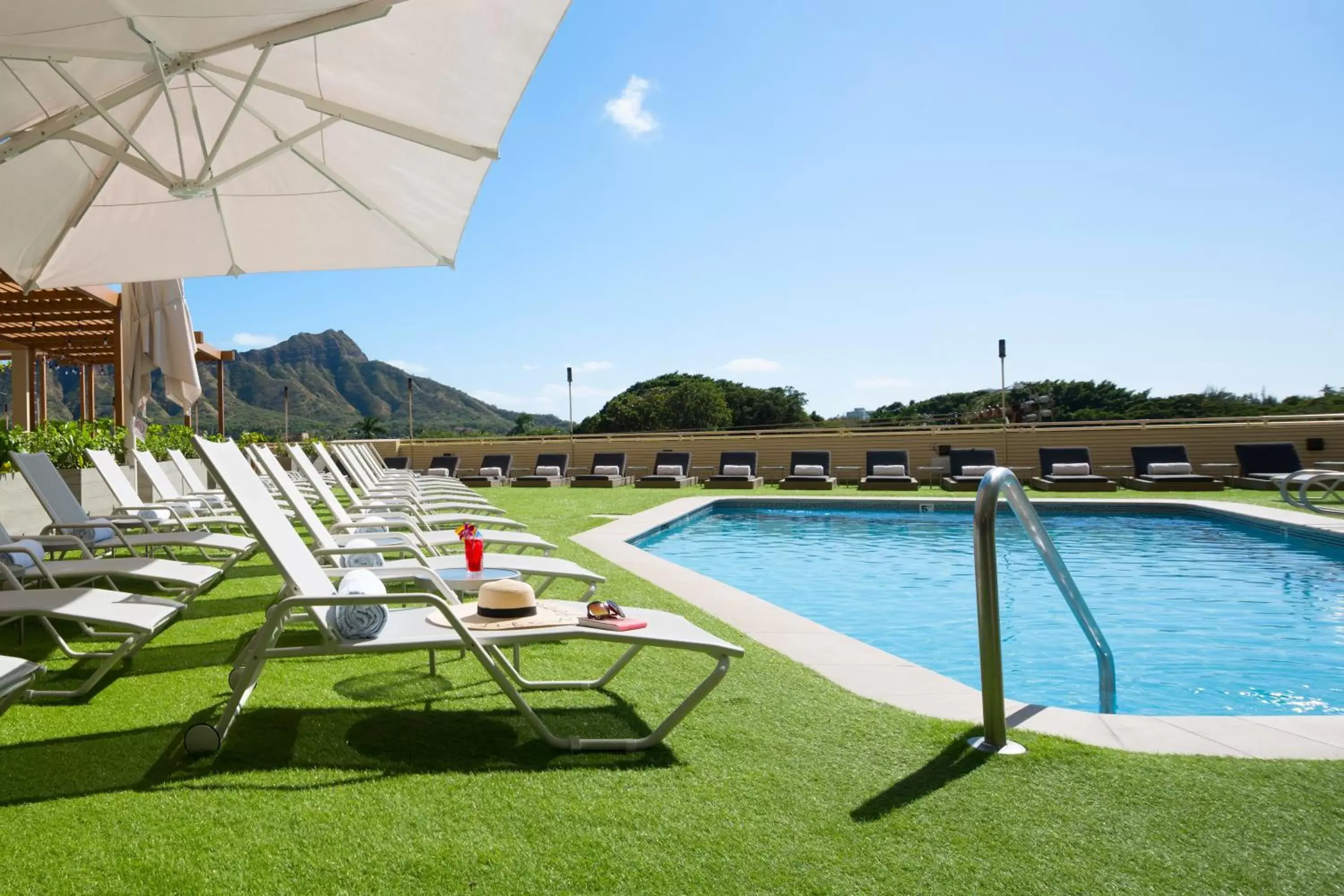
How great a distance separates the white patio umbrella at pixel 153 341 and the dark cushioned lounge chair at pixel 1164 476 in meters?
14.6

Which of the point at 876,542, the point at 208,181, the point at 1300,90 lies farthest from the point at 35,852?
the point at 1300,90

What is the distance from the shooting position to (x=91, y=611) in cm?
301

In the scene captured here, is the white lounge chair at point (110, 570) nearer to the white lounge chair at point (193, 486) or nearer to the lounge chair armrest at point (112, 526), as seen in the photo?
the lounge chair armrest at point (112, 526)

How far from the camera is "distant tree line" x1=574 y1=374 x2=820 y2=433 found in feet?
211

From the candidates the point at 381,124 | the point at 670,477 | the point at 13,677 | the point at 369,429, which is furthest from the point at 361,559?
the point at 369,429

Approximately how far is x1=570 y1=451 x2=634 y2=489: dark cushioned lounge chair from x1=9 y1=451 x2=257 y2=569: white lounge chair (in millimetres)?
11829

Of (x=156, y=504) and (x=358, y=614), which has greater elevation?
(x=156, y=504)

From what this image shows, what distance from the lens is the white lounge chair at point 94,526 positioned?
17.0 ft

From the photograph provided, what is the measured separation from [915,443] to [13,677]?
17.7 meters

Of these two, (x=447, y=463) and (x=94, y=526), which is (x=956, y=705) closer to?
(x=94, y=526)

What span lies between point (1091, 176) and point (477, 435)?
55.6 feet

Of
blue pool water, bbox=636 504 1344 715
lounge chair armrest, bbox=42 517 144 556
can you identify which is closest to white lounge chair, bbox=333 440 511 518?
lounge chair armrest, bbox=42 517 144 556

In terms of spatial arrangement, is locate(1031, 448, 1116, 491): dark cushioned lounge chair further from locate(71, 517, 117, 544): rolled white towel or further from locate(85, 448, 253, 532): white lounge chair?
locate(71, 517, 117, 544): rolled white towel

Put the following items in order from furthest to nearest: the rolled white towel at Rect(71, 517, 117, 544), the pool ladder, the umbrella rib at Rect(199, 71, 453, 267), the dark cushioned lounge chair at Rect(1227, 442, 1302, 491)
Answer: the dark cushioned lounge chair at Rect(1227, 442, 1302, 491), the rolled white towel at Rect(71, 517, 117, 544), the umbrella rib at Rect(199, 71, 453, 267), the pool ladder
